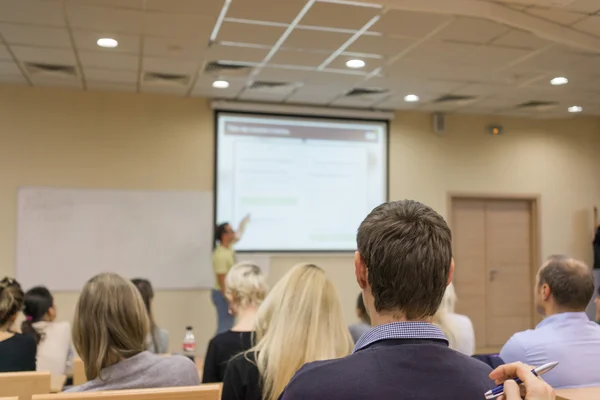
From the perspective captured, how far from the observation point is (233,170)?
726 centimetres

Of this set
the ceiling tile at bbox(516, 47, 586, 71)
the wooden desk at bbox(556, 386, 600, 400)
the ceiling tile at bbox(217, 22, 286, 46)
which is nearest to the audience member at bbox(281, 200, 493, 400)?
the wooden desk at bbox(556, 386, 600, 400)

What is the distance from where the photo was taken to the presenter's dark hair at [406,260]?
1.09 meters

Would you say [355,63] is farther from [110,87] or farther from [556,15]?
[110,87]

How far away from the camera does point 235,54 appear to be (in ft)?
17.8

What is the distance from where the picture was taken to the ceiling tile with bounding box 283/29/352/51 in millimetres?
4840

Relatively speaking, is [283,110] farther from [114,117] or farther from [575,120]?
[575,120]

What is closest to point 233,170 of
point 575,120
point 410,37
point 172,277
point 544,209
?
point 172,277

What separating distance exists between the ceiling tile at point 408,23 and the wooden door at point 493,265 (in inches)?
154

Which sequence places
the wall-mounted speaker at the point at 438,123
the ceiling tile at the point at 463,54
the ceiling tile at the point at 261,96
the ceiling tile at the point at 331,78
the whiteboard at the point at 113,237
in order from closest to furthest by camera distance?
the ceiling tile at the point at 463,54, the ceiling tile at the point at 331,78, the whiteboard at the point at 113,237, the ceiling tile at the point at 261,96, the wall-mounted speaker at the point at 438,123

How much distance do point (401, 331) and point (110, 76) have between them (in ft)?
18.9

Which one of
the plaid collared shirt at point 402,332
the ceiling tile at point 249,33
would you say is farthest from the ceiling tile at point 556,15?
the plaid collared shirt at point 402,332

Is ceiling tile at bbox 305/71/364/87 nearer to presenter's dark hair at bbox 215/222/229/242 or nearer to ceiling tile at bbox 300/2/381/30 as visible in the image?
ceiling tile at bbox 300/2/381/30

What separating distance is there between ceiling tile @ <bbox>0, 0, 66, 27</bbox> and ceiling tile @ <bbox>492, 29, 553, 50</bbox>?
136 inches

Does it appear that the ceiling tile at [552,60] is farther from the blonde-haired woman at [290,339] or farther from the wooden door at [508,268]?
the blonde-haired woman at [290,339]
